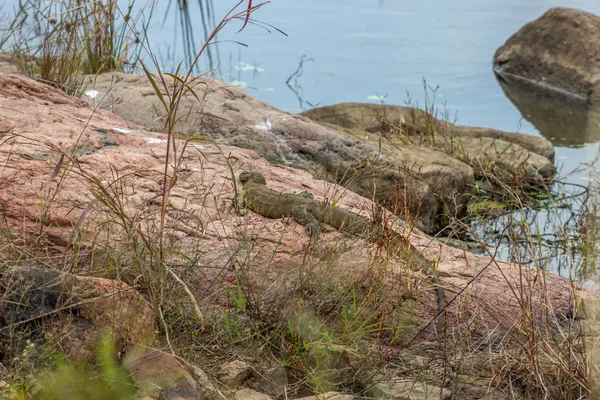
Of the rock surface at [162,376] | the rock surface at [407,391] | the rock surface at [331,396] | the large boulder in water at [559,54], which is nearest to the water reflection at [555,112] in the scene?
the large boulder in water at [559,54]

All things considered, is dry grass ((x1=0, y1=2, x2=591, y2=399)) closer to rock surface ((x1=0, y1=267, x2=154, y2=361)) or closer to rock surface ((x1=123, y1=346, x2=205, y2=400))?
rock surface ((x1=0, y1=267, x2=154, y2=361))

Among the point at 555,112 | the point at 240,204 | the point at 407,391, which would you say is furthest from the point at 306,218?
the point at 555,112

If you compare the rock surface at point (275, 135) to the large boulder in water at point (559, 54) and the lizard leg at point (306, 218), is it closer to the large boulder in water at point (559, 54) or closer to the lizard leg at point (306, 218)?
the lizard leg at point (306, 218)

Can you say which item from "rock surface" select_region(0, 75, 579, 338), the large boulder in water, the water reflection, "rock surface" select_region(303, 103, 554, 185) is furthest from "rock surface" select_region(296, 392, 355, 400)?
the large boulder in water

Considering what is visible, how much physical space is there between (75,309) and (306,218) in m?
1.64

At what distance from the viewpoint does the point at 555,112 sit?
11.4m

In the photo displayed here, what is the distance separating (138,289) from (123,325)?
1.43 ft

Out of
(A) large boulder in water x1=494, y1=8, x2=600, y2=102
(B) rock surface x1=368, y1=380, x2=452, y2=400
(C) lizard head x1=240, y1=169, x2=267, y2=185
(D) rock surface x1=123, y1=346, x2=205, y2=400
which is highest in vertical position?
(A) large boulder in water x1=494, y1=8, x2=600, y2=102

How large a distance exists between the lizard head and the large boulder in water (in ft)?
26.8

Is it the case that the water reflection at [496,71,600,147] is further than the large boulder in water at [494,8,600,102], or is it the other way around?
the large boulder in water at [494,8,600,102]

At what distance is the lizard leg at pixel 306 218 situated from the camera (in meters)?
4.07

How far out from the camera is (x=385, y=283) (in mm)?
3475

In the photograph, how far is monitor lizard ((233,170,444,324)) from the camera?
144 inches

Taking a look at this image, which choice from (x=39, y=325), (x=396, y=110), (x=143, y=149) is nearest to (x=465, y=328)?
(x=39, y=325)
